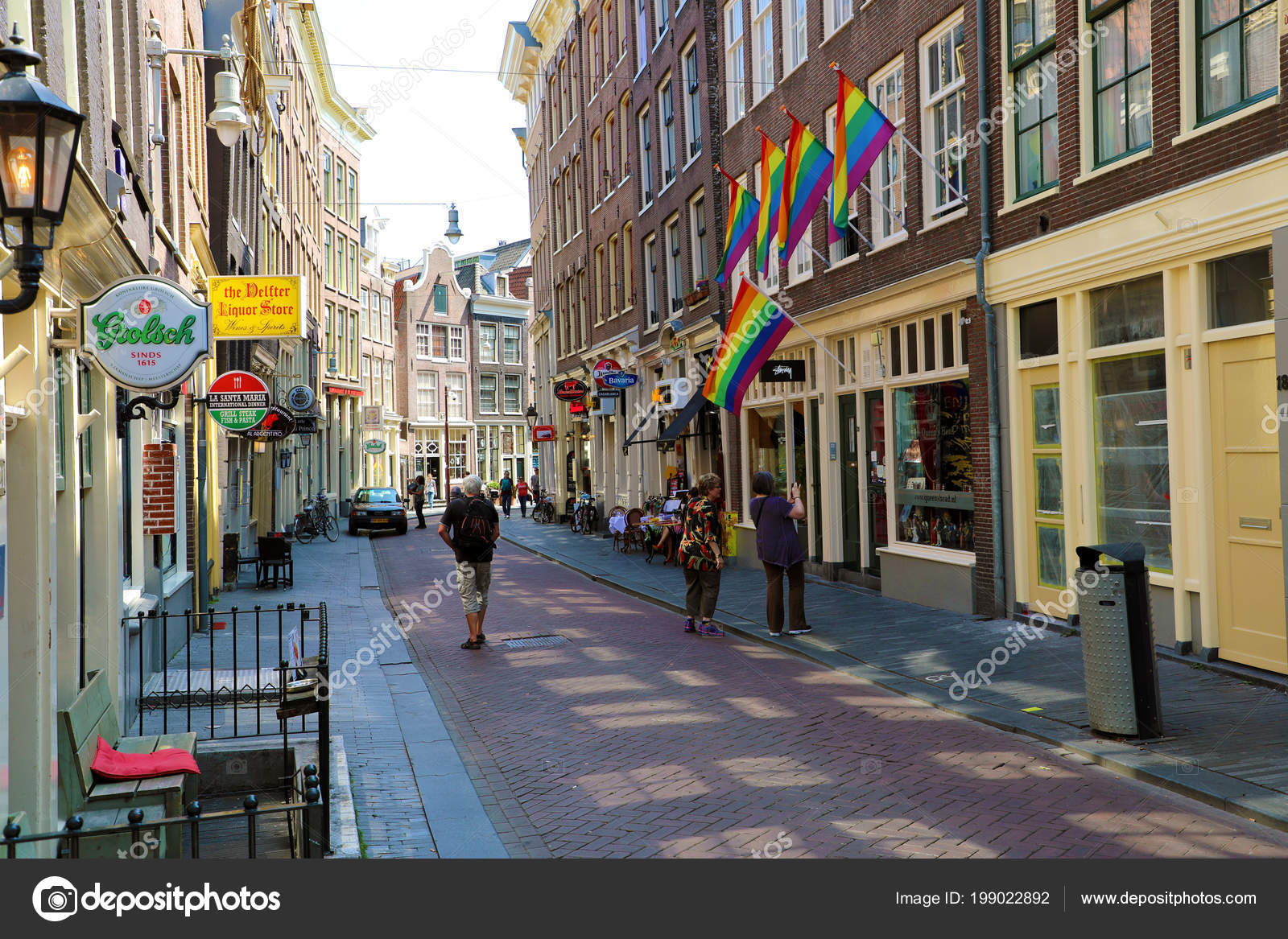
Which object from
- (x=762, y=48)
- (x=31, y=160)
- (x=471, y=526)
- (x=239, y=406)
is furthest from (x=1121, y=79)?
(x=239, y=406)

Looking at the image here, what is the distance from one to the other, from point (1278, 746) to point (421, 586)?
570 inches

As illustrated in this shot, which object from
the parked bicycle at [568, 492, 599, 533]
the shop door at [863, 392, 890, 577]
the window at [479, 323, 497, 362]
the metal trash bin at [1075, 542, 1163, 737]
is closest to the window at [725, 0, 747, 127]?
the shop door at [863, 392, 890, 577]

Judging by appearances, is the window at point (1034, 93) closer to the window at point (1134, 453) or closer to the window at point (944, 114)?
the window at point (944, 114)

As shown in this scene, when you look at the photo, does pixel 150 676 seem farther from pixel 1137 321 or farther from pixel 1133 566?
pixel 1137 321

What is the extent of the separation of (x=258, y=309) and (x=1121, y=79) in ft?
33.9

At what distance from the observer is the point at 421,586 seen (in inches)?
739

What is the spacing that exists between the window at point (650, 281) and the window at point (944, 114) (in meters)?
13.1

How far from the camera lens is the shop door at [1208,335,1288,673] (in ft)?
26.9

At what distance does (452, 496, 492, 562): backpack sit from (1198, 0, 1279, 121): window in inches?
301

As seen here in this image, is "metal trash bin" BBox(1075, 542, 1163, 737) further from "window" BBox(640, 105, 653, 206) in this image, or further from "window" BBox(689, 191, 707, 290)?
"window" BBox(640, 105, 653, 206)

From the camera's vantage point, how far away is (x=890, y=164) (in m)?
14.6

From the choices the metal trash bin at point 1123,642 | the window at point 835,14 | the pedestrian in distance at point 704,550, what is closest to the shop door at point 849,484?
the pedestrian in distance at point 704,550

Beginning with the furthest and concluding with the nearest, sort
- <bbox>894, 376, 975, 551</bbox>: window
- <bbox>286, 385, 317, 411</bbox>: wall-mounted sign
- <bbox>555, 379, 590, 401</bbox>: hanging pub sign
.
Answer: <bbox>555, 379, 590, 401</bbox>: hanging pub sign
<bbox>286, 385, 317, 411</bbox>: wall-mounted sign
<bbox>894, 376, 975, 551</bbox>: window

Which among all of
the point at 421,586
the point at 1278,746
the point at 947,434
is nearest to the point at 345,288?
the point at 421,586
